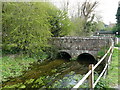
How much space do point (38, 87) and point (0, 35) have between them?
6.45 m

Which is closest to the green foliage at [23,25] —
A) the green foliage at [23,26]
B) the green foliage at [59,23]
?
the green foliage at [23,26]

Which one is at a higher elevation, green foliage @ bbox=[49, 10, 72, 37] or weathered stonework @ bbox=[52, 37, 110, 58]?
green foliage @ bbox=[49, 10, 72, 37]

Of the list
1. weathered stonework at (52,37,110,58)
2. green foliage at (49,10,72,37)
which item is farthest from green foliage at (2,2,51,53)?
green foliage at (49,10,72,37)

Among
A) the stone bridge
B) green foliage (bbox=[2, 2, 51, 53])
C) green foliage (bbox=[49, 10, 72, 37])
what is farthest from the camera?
green foliage (bbox=[49, 10, 72, 37])

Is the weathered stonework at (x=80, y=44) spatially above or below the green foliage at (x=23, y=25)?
below

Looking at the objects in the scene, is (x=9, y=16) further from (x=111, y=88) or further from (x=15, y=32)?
(x=111, y=88)

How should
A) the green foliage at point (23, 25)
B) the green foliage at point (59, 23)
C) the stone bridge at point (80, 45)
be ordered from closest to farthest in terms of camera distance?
1. the green foliage at point (23, 25)
2. the stone bridge at point (80, 45)
3. the green foliage at point (59, 23)

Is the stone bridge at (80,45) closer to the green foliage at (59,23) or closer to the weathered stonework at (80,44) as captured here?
the weathered stonework at (80,44)

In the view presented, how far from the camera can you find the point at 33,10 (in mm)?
10203

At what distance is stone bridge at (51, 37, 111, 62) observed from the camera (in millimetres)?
12142

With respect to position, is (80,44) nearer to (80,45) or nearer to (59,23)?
(80,45)

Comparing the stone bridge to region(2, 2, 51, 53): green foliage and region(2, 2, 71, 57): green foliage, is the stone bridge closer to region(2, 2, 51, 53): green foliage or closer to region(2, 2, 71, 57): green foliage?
region(2, 2, 71, 57): green foliage

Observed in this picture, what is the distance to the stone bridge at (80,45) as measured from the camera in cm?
1214

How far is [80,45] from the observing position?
41.4 ft
